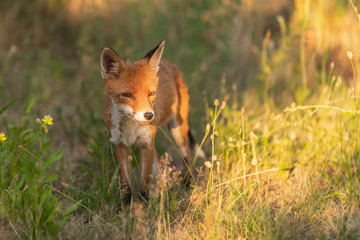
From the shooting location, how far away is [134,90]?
3561mm

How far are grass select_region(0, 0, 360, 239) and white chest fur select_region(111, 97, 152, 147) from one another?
294 millimetres

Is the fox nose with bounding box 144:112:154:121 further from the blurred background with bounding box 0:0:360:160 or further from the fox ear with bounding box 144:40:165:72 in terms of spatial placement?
the blurred background with bounding box 0:0:360:160

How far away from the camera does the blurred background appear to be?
6.00 metres

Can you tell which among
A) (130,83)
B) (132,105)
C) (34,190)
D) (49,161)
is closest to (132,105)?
(132,105)

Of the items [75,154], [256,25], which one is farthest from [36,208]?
[256,25]

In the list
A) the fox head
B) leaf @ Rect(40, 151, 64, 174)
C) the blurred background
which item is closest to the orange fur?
the fox head

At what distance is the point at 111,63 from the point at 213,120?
119 centimetres

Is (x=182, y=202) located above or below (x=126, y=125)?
below

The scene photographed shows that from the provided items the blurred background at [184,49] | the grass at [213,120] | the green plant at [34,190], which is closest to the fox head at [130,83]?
the grass at [213,120]

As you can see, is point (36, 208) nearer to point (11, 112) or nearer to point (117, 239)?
point (117, 239)

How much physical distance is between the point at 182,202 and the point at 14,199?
1.63 metres

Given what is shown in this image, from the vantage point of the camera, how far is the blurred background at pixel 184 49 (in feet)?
19.7

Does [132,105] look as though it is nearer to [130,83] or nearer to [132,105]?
[132,105]

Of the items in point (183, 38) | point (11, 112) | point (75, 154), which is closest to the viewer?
point (75, 154)
